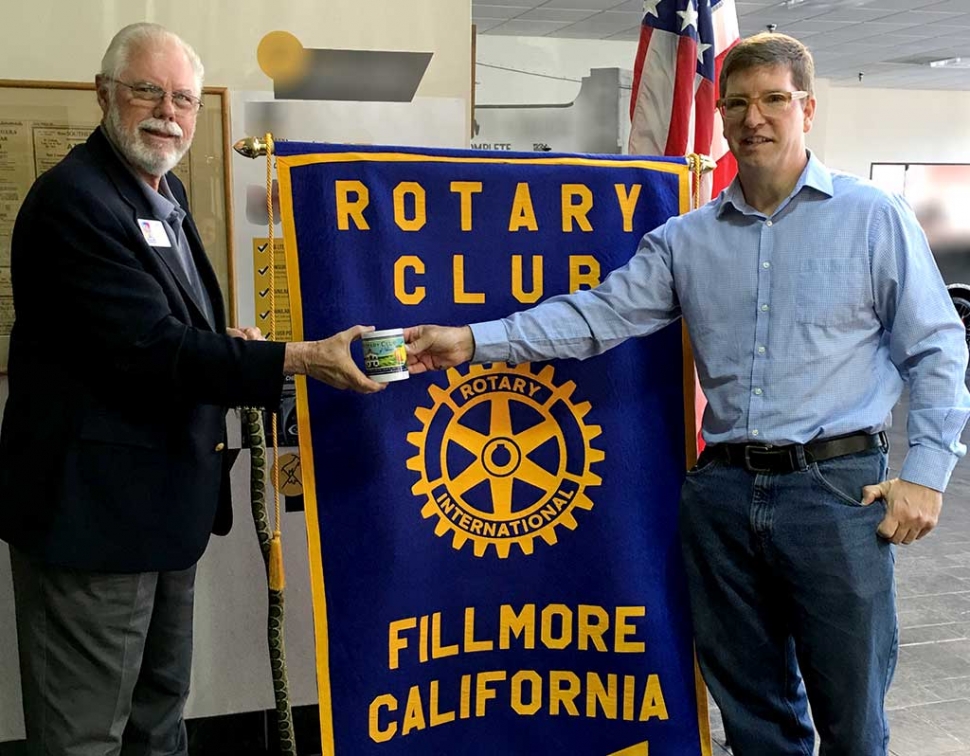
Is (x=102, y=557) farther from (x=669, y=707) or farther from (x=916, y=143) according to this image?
(x=916, y=143)

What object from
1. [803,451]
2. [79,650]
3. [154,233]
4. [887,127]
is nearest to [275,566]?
[79,650]

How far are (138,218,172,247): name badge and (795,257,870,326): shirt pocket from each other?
115 centimetres

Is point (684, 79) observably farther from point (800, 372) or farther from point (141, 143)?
point (141, 143)

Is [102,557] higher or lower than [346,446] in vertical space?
lower

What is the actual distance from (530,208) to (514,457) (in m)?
0.51

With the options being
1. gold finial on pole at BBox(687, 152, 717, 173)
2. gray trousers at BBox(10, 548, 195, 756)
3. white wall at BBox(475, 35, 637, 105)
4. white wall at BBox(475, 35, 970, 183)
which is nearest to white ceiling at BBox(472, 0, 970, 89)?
white wall at BBox(475, 35, 637, 105)

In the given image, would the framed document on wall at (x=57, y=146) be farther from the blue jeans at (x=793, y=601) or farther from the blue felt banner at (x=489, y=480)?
the blue jeans at (x=793, y=601)

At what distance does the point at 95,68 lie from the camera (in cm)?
221

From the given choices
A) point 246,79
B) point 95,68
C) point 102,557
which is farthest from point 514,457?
point 95,68

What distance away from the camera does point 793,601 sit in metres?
1.72

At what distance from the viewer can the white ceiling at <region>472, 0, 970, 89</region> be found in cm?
784

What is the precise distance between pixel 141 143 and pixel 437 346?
644 mm

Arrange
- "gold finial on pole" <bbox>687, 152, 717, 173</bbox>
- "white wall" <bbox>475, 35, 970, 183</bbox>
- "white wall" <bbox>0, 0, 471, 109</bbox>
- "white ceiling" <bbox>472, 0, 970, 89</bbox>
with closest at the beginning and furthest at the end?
1. "gold finial on pole" <bbox>687, 152, 717, 173</bbox>
2. "white wall" <bbox>0, 0, 471, 109</bbox>
3. "white ceiling" <bbox>472, 0, 970, 89</bbox>
4. "white wall" <bbox>475, 35, 970, 183</bbox>

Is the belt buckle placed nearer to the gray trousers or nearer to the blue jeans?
the blue jeans
